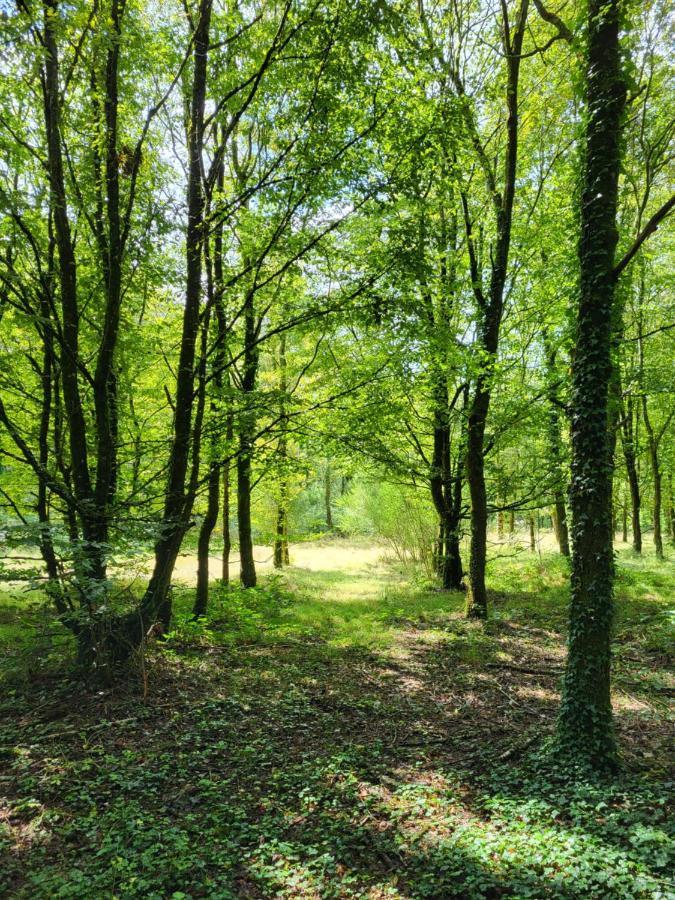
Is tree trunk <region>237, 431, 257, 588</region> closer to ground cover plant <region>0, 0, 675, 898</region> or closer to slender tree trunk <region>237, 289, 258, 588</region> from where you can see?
slender tree trunk <region>237, 289, 258, 588</region>

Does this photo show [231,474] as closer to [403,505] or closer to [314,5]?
[403,505]

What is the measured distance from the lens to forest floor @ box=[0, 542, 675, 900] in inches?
116

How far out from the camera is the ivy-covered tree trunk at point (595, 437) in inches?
160

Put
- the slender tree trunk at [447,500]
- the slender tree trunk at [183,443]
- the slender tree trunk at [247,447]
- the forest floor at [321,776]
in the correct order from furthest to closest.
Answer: the slender tree trunk at [447,500] → the slender tree trunk at [247,447] → the slender tree trunk at [183,443] → the forest floor at [321,776]

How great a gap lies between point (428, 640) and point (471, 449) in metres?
3.87

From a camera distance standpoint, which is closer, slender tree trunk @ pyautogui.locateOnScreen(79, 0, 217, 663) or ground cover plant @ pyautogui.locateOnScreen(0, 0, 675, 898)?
ground cover plant @ pyautogui.locateOnScreen(0, 0, 675, 898)

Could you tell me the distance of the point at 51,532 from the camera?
4.20m

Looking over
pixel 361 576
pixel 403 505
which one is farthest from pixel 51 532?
pixel 361 576

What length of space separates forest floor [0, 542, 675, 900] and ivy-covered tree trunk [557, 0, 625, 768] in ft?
1.78

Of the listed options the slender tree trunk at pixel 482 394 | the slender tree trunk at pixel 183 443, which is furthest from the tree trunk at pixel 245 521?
the slender tree trunk at pixel 482 394

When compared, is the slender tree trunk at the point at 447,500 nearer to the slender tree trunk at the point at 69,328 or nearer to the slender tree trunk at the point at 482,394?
the slender tree trunk at the point at 482,394

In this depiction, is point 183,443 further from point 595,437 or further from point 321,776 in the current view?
point 595,437

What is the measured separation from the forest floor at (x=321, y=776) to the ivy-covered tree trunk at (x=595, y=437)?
54cm

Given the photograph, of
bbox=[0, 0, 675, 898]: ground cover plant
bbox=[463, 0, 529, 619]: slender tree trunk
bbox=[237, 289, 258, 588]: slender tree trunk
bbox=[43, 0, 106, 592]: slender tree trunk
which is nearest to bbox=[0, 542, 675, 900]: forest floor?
bbox=[0, 0, 675, 898]: ground cover plant
